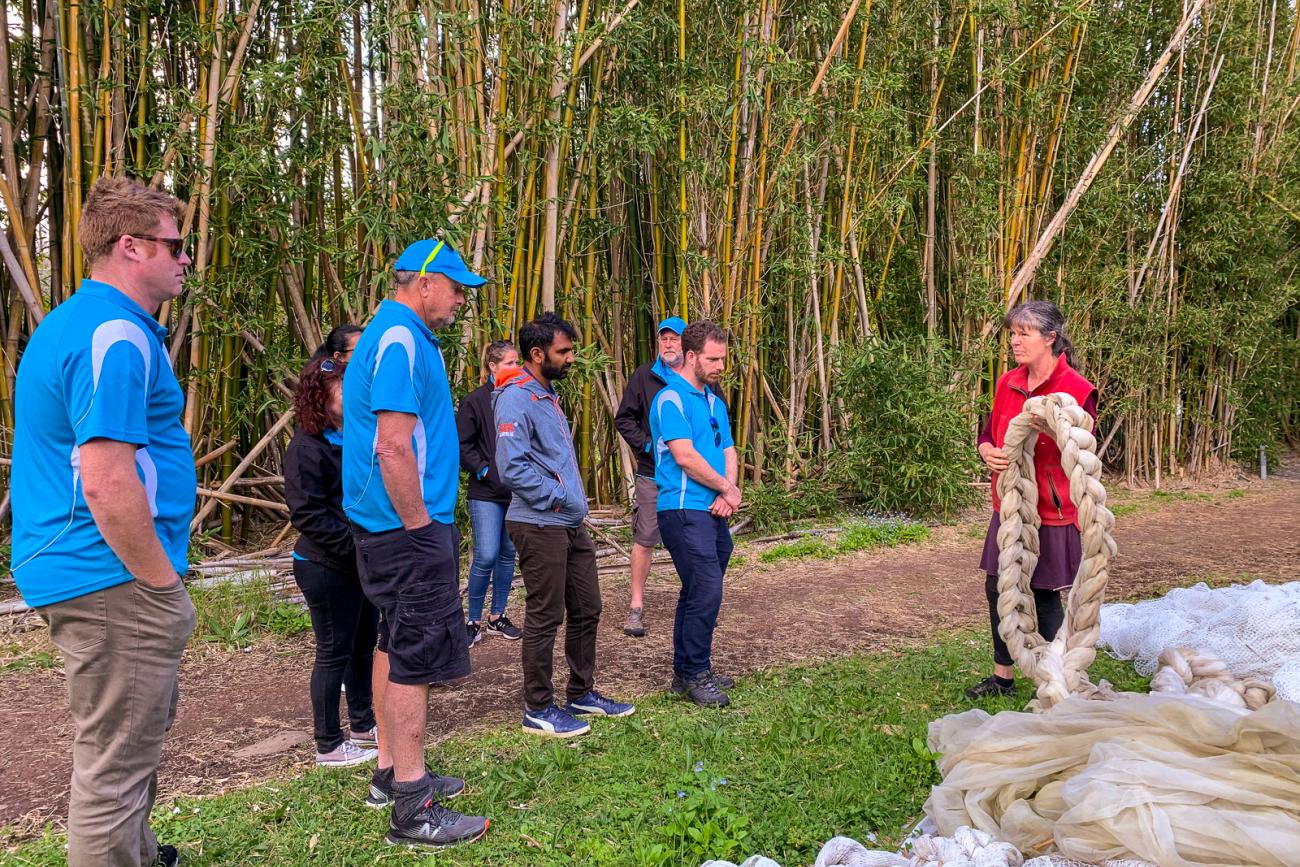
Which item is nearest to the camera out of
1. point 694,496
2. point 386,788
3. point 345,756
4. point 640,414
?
point 386,788

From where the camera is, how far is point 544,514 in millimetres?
2980

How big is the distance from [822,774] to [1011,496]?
1.07 metres

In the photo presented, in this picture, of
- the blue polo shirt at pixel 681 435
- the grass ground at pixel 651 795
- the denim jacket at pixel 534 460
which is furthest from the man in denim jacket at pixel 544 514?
the blue polo shirt at pixel 681 435

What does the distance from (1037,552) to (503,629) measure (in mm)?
2314

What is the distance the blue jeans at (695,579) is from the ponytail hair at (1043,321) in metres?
1.22

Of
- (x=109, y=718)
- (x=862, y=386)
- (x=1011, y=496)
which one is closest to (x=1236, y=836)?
(x=1011, y=496)

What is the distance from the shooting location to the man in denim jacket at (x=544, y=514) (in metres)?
2.96

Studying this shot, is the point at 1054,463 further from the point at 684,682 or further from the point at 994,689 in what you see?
the point at 684,682

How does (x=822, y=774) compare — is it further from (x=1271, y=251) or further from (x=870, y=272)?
(x=1271, y=251)

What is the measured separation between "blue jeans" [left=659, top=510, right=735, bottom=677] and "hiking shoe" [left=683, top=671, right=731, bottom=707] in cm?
3

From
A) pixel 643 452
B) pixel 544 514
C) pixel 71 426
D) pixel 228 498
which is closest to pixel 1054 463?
pixel 544 514

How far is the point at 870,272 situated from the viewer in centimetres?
764

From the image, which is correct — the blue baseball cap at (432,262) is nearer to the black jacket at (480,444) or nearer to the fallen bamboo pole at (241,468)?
the black jacket at (480,444)

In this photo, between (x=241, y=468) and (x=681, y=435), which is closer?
(x=681, y=435)
